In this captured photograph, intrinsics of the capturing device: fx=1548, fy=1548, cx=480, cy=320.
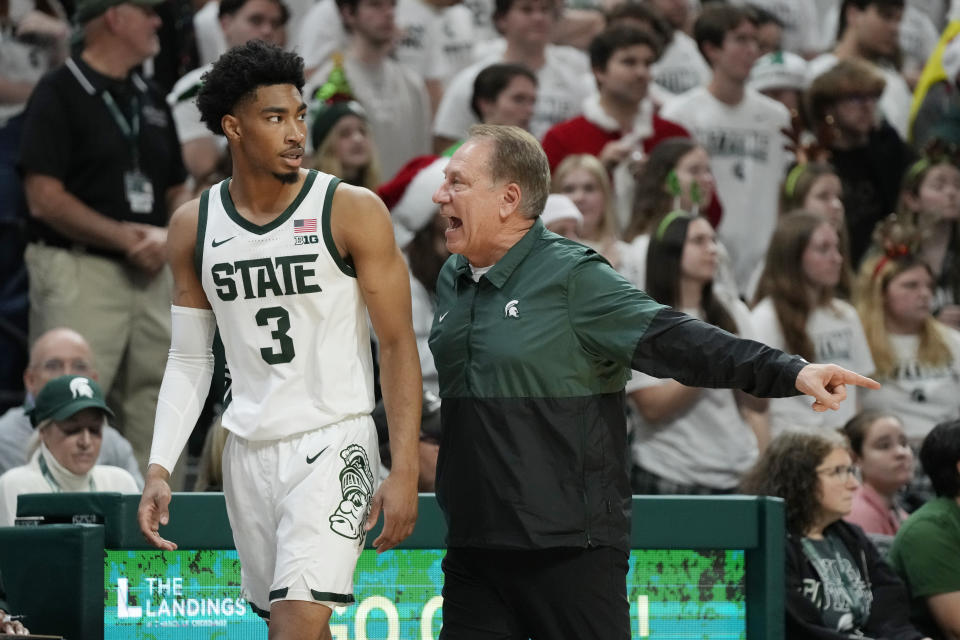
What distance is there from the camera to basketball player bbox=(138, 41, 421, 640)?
3.92 metres

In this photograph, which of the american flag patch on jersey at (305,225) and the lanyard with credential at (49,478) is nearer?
the american flag patch on jersey at (305,225)

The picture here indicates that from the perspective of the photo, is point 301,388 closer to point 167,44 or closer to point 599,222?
point 599,222

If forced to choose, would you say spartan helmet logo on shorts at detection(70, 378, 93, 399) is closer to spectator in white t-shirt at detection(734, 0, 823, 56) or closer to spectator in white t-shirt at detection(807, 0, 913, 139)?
spectator in white t-shirt at detection(807, 0, 913, 139)

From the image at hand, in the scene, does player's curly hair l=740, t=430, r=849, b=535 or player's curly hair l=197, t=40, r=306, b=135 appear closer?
player's curly hair l=197, t=40, r=306, b=135

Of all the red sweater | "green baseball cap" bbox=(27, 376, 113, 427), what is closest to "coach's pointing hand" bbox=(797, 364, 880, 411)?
"green baseball cap" bbox=(27, 376, 113, 427)

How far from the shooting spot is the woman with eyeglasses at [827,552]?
5.86m

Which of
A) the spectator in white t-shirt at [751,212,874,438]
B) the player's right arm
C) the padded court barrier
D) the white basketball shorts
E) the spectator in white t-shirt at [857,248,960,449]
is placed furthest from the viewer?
the spectator in white t-shirt at [857,248,960,449]

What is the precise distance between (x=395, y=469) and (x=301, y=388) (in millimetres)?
318

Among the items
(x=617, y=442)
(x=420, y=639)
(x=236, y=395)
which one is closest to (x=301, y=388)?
(x=236, y=395)

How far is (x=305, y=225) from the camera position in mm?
3971

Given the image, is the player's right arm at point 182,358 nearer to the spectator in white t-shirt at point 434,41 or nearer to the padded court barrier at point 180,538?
the padded court barrier at point 180,538

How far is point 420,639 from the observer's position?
478 cm

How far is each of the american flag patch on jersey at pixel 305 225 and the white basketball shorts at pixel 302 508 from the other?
0.50 metres

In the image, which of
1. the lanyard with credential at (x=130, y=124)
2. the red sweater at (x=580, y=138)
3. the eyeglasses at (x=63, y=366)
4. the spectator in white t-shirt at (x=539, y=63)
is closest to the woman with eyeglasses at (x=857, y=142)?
the red sweater at (x=580, y=138)
